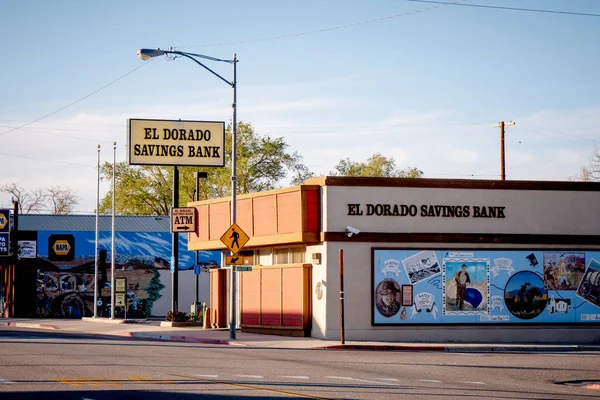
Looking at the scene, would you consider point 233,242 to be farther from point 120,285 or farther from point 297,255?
point 120,285

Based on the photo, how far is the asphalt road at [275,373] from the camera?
1554cm

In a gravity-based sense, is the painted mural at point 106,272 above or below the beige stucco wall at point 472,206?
below

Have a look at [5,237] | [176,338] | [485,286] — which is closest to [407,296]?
[485,286]

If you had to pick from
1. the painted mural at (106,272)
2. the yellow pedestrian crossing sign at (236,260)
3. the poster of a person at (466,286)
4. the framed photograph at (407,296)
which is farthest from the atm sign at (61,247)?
the poster of a person at (466,286)

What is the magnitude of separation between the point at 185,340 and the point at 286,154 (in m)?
53.7

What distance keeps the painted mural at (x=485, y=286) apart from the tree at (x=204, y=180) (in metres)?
50.0

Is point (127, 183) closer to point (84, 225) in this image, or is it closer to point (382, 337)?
point (84, 225)

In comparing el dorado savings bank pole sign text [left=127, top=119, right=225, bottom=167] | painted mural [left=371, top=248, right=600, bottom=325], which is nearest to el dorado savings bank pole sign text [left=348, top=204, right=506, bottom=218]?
painted mural [left=371, top=248, right=600, bottom=325]

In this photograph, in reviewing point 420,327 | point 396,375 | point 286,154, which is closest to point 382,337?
point 420,327

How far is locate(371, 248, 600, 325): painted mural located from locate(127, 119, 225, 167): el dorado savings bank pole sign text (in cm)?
1702

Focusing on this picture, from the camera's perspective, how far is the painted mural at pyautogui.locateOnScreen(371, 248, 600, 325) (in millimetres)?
32562

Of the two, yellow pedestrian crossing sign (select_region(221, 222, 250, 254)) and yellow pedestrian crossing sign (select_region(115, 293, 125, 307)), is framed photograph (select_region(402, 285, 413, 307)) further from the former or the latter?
yellow pedestrian crossing sign (select_region(115, 293, 125, 307))

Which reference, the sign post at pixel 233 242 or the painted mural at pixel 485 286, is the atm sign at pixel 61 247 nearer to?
the sign post at pixel 233 242

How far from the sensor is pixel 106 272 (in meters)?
64.1
